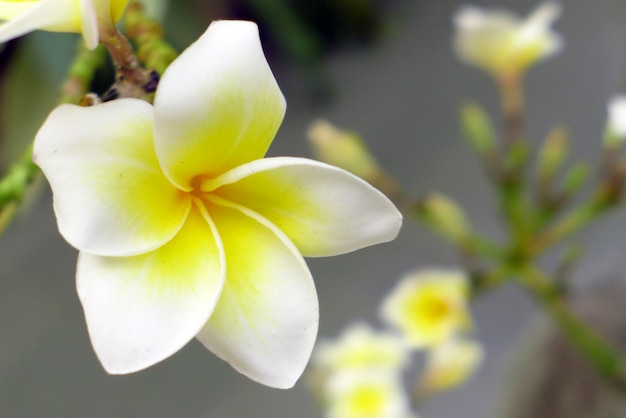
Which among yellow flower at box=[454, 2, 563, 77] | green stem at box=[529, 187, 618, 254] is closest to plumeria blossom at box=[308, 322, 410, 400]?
green stem at box=[529, 187, 618, 254]

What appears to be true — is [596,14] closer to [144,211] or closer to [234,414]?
[234,414]

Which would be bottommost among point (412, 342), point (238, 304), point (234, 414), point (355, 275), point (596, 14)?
point (234, 414)

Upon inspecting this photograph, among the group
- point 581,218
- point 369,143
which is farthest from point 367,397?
point 369,143

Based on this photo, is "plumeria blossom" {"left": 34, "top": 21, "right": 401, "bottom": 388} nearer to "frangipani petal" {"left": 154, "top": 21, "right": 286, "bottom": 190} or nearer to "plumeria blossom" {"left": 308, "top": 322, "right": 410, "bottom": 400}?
"frangipani petal" {"left": 154, "top": 21, "right": 286, "bottom": 190}

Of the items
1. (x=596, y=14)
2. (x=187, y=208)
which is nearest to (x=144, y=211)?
(x=187, y=208)

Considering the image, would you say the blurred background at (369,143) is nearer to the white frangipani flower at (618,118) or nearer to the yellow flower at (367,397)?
the yellow flower at (367,397)

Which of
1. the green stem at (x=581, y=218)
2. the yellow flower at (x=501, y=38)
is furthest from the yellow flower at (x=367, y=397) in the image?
the yellow flower at (x=501, y=38)

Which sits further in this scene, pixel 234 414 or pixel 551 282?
pixel 234 414
